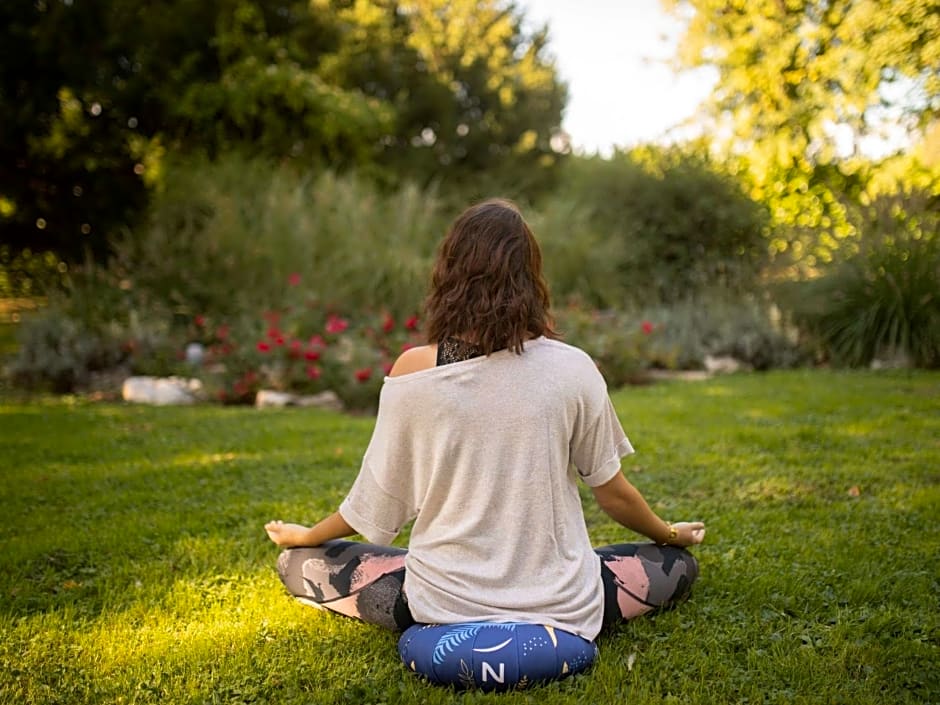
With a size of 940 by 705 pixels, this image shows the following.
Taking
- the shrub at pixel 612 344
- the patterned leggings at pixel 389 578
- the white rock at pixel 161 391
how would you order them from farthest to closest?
the shrub at pixel 612 344 → the white rock at pixel 161 391 → the patterned leggings at pixel 389 578

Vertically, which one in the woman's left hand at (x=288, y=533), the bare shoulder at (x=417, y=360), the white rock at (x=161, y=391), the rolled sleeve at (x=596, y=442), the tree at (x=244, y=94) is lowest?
the white rock at (x=161, y=391)

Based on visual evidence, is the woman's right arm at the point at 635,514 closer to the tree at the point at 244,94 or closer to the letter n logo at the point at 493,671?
the letter n logo at the point at 493,671

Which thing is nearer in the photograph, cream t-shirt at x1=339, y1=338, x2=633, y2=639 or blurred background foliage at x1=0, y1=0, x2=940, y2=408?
cream t-shirt at x1=339, y1=338, x2=633, y2=639

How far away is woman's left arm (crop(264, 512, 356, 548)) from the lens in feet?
8.55

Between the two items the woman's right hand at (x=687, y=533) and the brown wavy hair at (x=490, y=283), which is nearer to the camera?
the brown wavy hair at (x=490, y=283)

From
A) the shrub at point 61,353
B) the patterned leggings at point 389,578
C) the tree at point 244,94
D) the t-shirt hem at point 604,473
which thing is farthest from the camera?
the tree at point 244,94

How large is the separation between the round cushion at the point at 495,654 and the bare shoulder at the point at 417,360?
26.5 inches

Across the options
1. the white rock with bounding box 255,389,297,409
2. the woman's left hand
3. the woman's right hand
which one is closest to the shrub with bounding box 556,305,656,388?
the white rock with bounding box 255,389,297,409

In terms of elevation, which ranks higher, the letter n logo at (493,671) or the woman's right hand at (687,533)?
the woman's right hand at (687,533)

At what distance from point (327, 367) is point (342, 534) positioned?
15.1ft

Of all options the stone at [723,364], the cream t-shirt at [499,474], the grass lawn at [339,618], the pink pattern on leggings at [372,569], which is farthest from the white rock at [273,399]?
the cream t-shirt at [499,474]

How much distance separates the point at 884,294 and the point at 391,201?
6.48m

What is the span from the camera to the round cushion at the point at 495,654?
7.16ft

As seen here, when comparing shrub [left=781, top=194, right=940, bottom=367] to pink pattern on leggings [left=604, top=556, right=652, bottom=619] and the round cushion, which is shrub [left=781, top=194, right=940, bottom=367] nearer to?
pink pattern on leggings [left=604, top=556, right=652, bottom=619]
